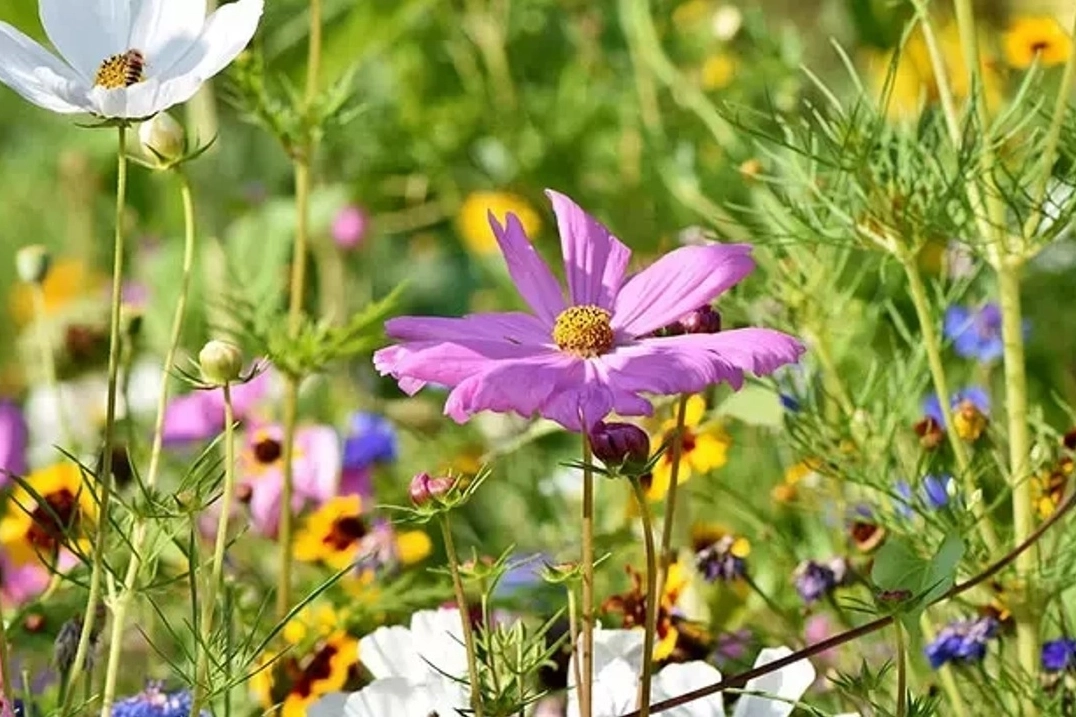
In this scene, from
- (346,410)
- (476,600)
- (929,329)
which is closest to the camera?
(929,329)

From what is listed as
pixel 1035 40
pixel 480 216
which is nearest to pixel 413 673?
pixel 1035 40

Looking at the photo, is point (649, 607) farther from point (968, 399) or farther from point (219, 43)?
point (968, 399)

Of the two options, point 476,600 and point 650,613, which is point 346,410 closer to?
point 476,600

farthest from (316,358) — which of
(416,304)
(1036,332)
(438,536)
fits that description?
(416,304)

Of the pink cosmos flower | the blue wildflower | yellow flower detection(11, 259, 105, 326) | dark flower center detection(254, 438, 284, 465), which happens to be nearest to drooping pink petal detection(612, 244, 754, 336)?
the pink cosmos flower

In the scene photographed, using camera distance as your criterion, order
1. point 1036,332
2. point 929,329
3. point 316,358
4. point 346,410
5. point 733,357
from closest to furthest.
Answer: point 733,357, point 929,329, point 316,358, point 1036,332, point 346,410

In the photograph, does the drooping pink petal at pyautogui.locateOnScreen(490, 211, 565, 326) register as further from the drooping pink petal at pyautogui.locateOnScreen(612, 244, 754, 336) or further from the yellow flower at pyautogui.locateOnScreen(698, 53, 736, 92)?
the yellow flower at pyautogui.locateOnScreen(698, 53, 736, 92)
